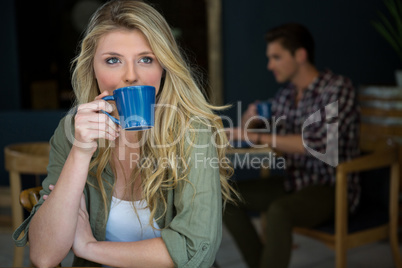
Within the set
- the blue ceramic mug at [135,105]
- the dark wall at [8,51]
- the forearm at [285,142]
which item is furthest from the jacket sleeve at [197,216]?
the dark wall at [8,51]

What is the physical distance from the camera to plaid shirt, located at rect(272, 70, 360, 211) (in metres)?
2.50

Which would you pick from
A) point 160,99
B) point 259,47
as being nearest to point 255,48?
point 259,47

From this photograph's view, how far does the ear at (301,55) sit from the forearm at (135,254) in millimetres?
1877

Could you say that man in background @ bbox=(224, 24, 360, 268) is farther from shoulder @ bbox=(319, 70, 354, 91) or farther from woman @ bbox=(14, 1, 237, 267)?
woman @ bbox=(14, 1, 237, 267)

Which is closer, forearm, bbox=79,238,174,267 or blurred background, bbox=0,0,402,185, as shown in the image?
forearm, bbox=79,238,174,267

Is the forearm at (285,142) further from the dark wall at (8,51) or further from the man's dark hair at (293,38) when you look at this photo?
the dark wall at (8,51)

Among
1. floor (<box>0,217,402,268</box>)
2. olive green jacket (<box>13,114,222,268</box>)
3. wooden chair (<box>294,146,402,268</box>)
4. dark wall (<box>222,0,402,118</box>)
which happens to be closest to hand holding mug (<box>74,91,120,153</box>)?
olive green jacket (<box>13,114,222,268</box>)

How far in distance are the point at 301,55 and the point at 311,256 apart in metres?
1.26

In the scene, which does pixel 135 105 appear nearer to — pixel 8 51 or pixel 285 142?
pixel 285 142

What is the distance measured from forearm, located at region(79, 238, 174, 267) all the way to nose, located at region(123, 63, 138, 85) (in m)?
0.41

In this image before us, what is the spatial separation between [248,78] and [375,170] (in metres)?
1.68

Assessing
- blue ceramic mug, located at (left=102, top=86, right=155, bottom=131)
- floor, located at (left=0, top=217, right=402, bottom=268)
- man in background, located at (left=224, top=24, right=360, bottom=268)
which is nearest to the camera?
blue ceramic mug, located at (left=102, top=86, right=155, bottom=131)

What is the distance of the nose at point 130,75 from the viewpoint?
1.28 meters

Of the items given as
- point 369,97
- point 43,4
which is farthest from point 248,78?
point 43,4
